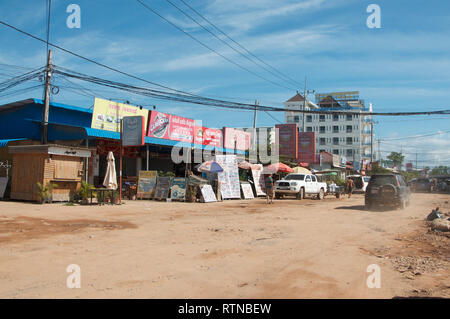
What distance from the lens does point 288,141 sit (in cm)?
4584

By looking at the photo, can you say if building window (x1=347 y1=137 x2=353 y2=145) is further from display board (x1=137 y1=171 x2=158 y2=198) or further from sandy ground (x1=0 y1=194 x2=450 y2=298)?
sandy ground (x1=0 y1=194 x2=450 y2=298)

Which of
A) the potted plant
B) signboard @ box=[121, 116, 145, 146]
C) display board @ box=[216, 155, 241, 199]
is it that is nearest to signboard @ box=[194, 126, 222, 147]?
display board @ box=[216, 155, 241, 199]

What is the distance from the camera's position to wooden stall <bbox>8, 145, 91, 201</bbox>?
1731cm

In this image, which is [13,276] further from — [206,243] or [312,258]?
[312,258]

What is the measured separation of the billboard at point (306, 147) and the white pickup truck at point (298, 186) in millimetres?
21574

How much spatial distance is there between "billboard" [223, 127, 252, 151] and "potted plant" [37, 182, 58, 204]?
17.5 m

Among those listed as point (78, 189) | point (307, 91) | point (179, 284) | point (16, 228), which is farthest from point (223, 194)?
point (307, 91)

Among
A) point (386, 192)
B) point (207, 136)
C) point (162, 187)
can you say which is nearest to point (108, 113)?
point (162, 187)

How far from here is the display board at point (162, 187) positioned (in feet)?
70.7

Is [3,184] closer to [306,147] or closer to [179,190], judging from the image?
[179,190]

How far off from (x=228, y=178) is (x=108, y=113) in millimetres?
8656

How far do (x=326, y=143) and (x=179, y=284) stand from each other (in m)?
106

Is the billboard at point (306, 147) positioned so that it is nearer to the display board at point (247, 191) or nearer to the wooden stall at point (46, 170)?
the display board at point (247, 191)
